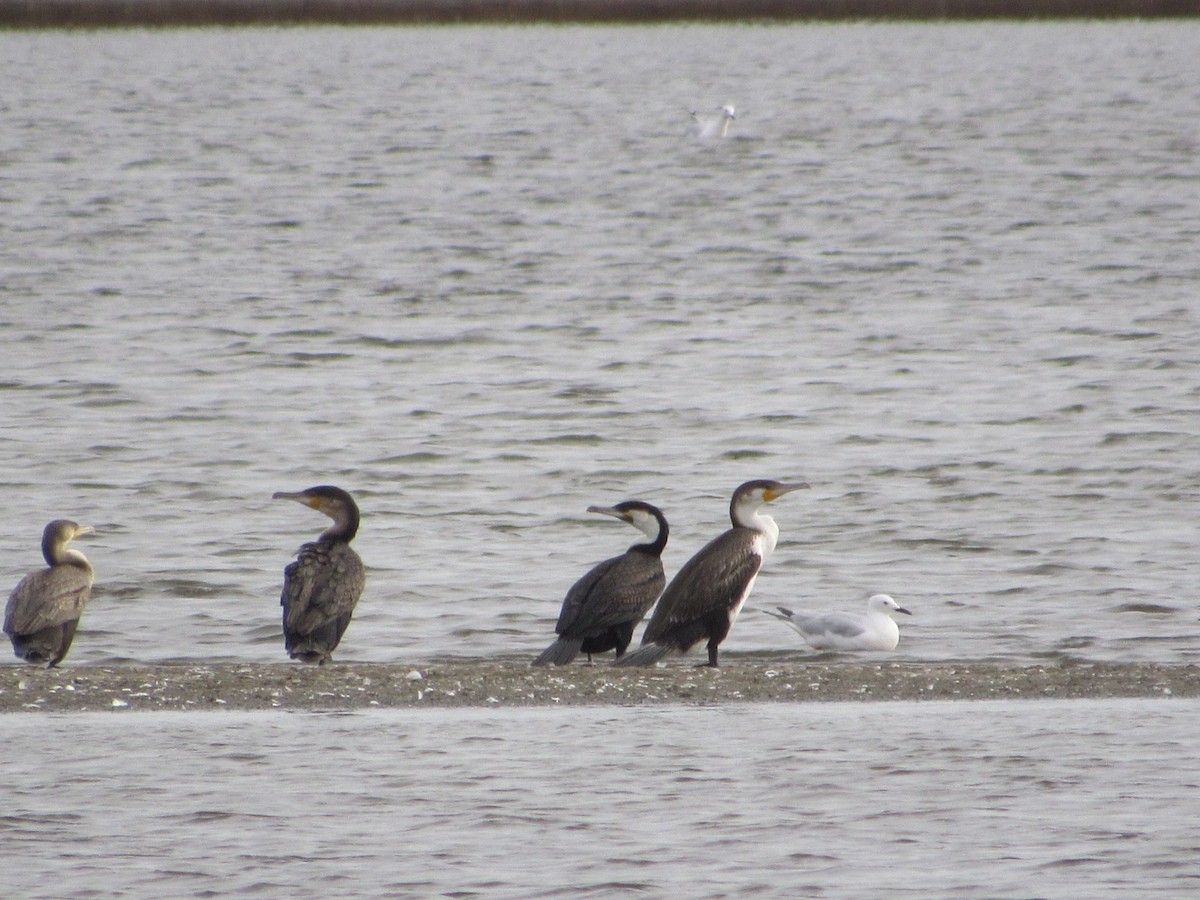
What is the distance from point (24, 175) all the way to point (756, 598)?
37104 mm

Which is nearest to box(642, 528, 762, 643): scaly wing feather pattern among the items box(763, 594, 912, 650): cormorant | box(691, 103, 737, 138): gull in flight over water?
box(763, 594, 912, 650): cormorant

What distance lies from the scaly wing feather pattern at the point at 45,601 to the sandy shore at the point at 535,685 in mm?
219

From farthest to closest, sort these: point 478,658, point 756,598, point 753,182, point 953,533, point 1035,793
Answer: point 753,182, point 953,533, point 756,598, point 478,658, point 1035,793

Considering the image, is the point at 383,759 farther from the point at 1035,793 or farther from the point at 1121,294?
the point at 1121,294

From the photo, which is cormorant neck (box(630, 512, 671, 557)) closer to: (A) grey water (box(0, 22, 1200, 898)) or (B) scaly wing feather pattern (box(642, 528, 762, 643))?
(B) scaly wing feather pattern (box(642, 528, 762, 643))

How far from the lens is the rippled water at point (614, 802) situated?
6.52 m

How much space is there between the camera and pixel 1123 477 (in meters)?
16.8

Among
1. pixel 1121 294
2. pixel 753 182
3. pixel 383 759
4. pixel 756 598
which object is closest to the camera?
pixel 383 759

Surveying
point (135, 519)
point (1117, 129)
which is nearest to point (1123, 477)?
point (135, 519)

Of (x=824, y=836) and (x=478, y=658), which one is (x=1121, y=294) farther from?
(x=824, y=836)

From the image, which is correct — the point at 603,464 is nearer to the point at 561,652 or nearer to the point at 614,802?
the point at 561,652

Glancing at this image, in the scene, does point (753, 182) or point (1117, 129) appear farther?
point (1117, 129)

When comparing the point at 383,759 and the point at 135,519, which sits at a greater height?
the point at 383,759

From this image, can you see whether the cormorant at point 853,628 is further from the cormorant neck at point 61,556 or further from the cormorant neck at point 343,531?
the cormorant neck at point 61,556
